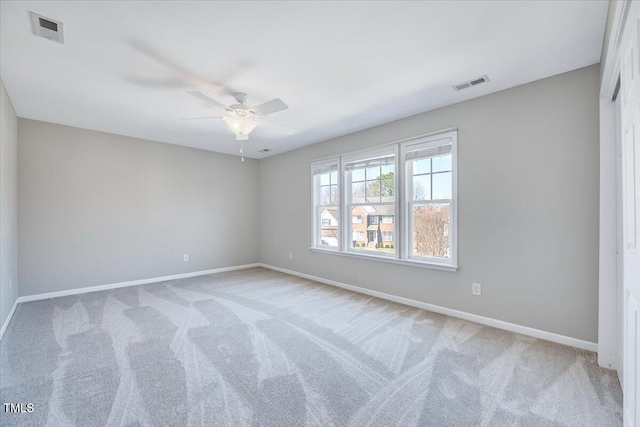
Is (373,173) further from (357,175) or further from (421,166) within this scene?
(421,166)

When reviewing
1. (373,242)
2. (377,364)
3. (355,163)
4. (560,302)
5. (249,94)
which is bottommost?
(377,364)

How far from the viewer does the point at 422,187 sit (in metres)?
3.71

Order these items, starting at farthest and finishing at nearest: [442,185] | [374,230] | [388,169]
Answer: [374,230], [388,169], [442,185]

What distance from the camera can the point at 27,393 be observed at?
1.91 metres

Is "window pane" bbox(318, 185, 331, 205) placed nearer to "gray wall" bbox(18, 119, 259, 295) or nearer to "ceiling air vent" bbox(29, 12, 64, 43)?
"gray wall" bbox(18, 119, 259, 295)

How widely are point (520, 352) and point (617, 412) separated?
29.5 inches

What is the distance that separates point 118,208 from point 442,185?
5087 millimetres

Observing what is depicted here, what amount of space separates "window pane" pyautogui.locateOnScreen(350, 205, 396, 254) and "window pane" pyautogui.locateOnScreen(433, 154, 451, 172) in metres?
0.81

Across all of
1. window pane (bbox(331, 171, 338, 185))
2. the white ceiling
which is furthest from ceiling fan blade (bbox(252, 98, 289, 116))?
window pane (bbox(331, 171, 338, 185))

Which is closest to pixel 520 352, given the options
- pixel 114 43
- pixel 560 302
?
pixel 560 302

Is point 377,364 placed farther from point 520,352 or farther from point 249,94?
point 249,94

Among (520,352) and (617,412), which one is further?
(520,352)

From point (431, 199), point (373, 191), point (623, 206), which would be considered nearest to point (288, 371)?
point (623, 206)

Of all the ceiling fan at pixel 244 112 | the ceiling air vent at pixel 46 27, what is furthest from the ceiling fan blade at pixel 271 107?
the ceiling air vent at pixel 46 27
